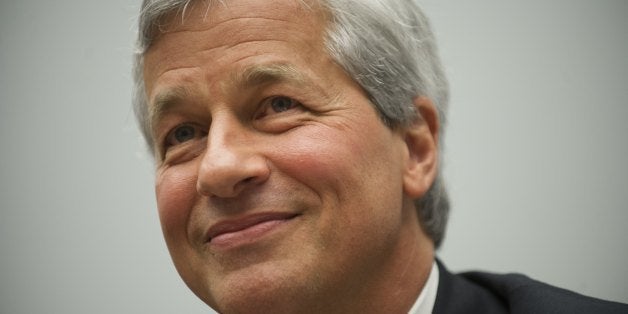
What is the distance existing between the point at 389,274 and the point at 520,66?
1.64 m

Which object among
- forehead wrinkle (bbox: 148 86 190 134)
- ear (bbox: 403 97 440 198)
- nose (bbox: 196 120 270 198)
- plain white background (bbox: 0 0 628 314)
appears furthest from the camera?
Result: plain white background (bbox: 0 0 628 314)

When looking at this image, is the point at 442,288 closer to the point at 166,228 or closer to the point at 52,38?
the point at 166,228

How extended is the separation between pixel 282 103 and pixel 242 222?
1.17ft

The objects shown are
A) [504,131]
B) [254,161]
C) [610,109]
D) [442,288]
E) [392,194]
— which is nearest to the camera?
[254,161]

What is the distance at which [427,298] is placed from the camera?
1.71 m

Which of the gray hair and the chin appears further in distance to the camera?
the gray hair

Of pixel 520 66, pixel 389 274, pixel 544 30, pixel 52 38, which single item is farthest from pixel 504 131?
pixel 52 38

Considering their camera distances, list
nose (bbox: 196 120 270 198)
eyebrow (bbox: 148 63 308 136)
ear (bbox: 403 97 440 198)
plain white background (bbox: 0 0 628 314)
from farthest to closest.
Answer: plain white background (bbox: 0 0 628 314)
ear (bbox: 403 97 440 198)
eyebrow (bbox: 148 63 308 136)
nose (bbox: 196 120 270 198)

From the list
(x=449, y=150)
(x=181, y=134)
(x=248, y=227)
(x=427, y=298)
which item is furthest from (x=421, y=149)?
(x=449, y=150)

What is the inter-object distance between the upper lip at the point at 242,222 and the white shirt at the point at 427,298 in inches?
22.6

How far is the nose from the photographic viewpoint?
1327mm

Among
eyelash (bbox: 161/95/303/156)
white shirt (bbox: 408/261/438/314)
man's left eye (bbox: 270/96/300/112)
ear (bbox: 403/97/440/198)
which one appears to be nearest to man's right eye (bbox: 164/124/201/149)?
eyelash (bbox: 161/95/303/156)

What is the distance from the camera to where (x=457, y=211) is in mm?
2822

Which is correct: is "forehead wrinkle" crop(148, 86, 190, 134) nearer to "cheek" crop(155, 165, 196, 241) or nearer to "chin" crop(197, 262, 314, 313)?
"cheek" crop(155, 165, 196, 241)
